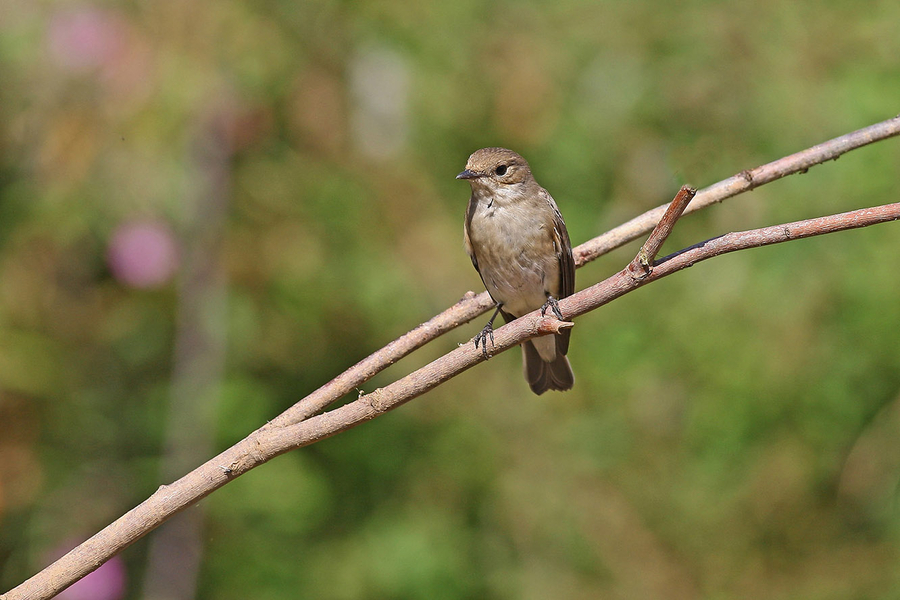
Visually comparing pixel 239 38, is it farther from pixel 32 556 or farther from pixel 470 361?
pixel 470 361

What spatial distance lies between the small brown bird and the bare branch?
118 centimetres

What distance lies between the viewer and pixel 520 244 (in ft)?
11.2

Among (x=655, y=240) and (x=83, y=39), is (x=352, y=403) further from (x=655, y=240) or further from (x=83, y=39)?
(x=83, y=39)

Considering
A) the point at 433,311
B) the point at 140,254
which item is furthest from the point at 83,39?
the point at 433,311

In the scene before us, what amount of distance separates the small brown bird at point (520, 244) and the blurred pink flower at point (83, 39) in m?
1.83

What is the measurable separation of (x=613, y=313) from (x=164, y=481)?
7.34 ft

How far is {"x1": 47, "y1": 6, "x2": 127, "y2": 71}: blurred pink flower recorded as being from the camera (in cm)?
410

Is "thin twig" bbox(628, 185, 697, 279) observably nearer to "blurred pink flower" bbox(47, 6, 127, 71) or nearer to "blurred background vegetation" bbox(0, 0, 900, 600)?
"blurred background vegetation" bbox(0, 0, 900, 600)

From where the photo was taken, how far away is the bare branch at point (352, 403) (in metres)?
1.59

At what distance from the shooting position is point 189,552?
4.29 m

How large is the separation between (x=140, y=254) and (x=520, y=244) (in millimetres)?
1789

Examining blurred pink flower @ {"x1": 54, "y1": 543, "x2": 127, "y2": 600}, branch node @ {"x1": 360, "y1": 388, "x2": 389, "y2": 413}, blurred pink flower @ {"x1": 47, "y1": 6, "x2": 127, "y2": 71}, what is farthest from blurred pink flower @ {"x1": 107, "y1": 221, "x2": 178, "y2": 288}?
branch node @ {"x1": 360, "y1": 388, "x2": 389, "y2": 413}

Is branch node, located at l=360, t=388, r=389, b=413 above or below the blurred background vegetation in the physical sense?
below

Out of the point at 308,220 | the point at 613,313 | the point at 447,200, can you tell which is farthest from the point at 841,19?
the point at 308,220
